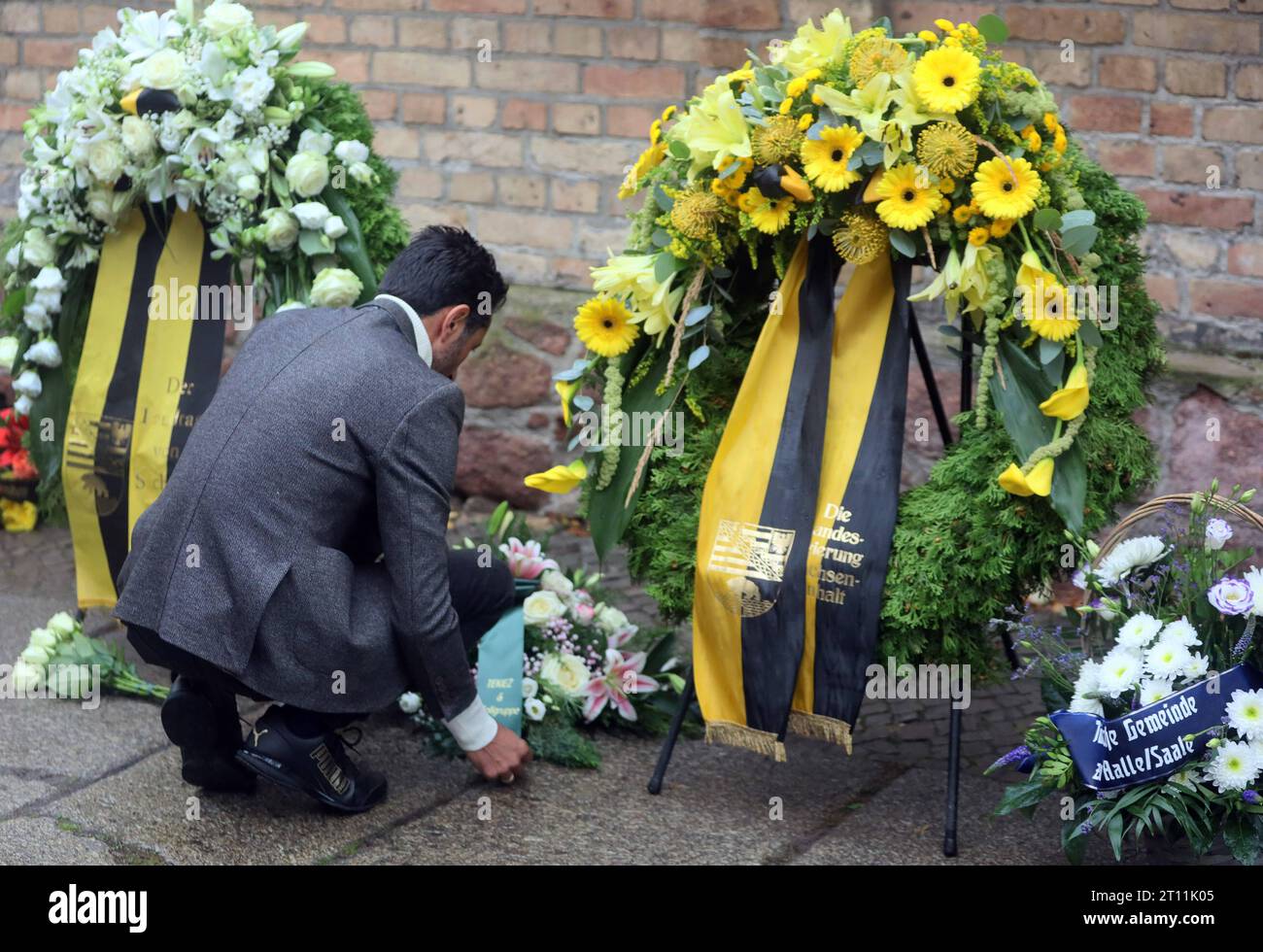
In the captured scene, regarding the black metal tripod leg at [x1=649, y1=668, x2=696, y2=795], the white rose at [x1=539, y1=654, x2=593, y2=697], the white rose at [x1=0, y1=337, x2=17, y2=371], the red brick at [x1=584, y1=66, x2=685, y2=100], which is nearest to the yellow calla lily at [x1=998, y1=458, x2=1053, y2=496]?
the black metal tripod leg at [x1=649, y1=668, x2=696, y2=795]

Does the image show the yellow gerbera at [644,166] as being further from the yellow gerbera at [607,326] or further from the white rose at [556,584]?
the white rose at [556,584]

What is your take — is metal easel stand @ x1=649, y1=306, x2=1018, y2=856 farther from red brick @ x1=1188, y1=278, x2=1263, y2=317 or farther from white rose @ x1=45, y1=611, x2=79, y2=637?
white rose @ x1=45, y1=611, x2=79, y2=637

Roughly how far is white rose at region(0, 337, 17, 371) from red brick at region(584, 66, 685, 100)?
2.01 m

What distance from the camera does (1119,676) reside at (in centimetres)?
303

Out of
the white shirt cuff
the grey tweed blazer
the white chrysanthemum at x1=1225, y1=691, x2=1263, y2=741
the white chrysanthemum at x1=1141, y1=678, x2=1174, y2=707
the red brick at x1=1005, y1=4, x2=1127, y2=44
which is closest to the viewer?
the white chrysanthemum at x1=1225, y1=691, x2=1263, y2=741

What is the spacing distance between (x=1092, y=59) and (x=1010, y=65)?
1508 mm

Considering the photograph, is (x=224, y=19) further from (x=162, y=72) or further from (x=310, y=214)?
(x=310, y=214)

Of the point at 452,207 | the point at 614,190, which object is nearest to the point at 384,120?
the point at 452,207

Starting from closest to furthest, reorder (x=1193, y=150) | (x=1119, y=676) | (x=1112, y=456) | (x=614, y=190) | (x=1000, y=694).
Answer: (x=1119, y=676) → (x=1112, y=456) → (x=1000, y=694) → (x=1193, y=150) → (x=614, y=190)

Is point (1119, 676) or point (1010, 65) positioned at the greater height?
point (1010, 65)

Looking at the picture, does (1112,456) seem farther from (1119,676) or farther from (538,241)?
(538,241)

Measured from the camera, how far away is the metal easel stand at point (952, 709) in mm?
3363

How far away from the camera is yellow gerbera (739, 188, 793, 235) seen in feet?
11.0

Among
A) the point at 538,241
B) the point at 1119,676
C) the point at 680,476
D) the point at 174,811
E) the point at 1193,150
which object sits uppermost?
the point at 1193,150
